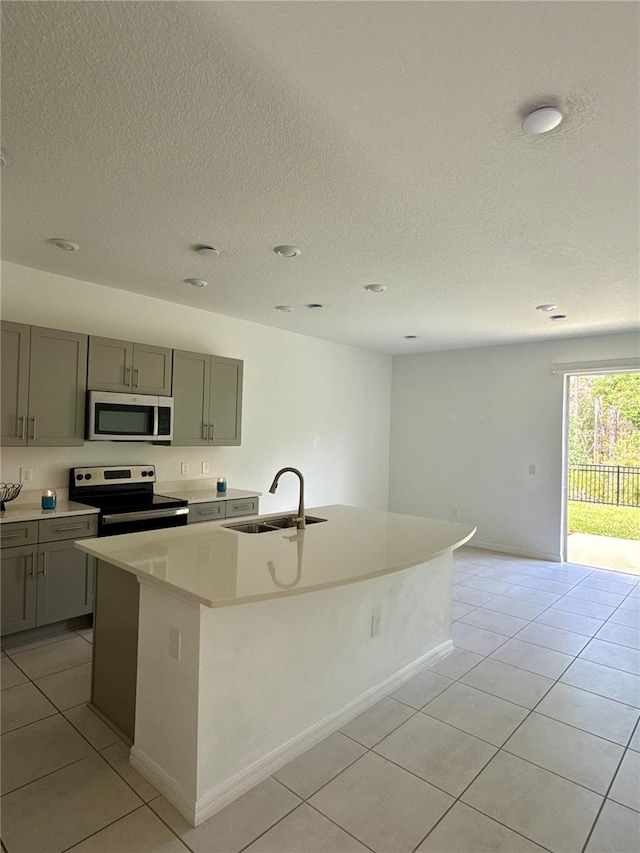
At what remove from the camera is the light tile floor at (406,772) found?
169 cm

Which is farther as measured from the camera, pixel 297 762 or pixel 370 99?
pixel 297 762

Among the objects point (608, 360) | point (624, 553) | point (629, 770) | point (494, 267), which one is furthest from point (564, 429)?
point (629, 770)

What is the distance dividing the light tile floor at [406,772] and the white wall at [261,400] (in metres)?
1.62

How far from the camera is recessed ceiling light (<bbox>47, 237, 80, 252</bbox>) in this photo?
296 cm

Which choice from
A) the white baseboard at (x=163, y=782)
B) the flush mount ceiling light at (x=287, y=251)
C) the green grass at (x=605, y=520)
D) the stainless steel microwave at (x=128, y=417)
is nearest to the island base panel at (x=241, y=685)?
the white baseboard at (x=163, y=782)

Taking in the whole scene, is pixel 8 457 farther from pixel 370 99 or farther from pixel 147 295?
pixel 370 99

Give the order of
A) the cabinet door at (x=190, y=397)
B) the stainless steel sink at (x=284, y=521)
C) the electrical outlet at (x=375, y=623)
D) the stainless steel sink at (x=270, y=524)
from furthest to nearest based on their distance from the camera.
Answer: the cabinet door at (x=190, y=397) < the stainless steel sink at (x=284, y=521) < the stainless steel sink at (x=270, y=524) < the electrical outlet at (x=375, y=623)

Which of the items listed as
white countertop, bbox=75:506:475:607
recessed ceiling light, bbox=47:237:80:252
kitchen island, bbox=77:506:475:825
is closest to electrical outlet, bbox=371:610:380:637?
kitchen island, bbox=77:506:475:825

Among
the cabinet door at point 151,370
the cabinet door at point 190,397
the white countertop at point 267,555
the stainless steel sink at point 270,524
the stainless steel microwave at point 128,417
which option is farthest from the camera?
the cabinet door at point 190,397

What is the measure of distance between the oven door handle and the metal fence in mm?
6164

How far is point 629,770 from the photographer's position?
209cm

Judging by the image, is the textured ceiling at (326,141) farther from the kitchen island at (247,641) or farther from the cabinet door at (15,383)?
the kitchen island at (247,641)

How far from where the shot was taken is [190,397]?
4188 mm

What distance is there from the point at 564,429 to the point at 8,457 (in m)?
5.47
